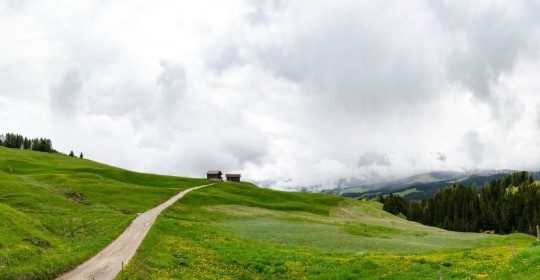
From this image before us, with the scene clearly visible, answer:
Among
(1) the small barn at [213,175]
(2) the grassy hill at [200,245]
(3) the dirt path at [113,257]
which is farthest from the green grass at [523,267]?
(1) the small barn at [213,175]

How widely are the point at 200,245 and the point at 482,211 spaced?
164230 mm

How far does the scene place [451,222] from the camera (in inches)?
7210

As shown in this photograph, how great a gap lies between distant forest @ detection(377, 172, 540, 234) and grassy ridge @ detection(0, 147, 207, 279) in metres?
131

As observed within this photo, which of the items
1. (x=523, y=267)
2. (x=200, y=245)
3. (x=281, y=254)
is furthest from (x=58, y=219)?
(x=523, y=267)

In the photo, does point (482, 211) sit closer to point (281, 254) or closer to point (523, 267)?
point (281, 254)

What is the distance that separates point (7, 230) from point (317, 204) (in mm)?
97280

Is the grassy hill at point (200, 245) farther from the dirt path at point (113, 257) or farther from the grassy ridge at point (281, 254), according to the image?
the dirt path at point (113, 257)

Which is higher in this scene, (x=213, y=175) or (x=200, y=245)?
(x=213, y=175)

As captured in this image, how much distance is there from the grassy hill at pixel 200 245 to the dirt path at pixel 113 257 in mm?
969

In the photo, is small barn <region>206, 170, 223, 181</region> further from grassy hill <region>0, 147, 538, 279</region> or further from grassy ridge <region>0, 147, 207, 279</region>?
grassy hill <region>0, 147, 538, 279</region>

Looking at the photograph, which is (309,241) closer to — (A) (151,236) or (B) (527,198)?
(A) (151,236)

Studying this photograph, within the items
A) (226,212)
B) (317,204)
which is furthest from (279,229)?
(317,204)

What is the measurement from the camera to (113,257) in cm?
3656

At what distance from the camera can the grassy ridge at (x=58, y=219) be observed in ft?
103
